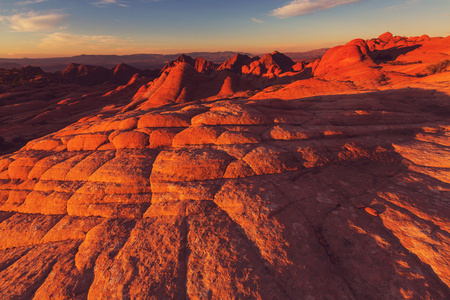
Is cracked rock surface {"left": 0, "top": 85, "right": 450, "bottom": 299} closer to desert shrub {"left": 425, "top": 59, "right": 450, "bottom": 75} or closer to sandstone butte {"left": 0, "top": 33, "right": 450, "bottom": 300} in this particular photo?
sandstone butte {"left": 0, "top": 33, "right": 450, "bottom": 300}

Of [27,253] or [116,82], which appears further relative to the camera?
[116,82]

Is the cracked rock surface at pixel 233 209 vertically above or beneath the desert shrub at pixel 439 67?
beneath

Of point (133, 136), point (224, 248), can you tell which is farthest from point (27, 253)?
point (224, 248)

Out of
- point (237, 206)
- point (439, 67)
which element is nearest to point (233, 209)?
point (237, 206)

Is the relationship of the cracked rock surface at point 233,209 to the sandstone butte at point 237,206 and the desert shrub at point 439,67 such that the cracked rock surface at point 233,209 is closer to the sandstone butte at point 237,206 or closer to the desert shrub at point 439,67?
the sandstone butte at point 237,206

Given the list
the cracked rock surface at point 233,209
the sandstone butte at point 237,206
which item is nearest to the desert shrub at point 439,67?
the sandstone butte at point 237,206

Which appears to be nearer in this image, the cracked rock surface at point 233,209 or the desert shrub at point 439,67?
the cracked rock surface at point 233,209

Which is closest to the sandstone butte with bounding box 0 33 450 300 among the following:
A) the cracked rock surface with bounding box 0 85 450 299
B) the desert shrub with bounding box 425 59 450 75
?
the cracked rock surface with bounding box 0 85 450 299

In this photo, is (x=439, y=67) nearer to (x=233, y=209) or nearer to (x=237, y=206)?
(x=237, y=206)

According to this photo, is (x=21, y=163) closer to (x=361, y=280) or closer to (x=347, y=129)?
(x=361, y=280)
